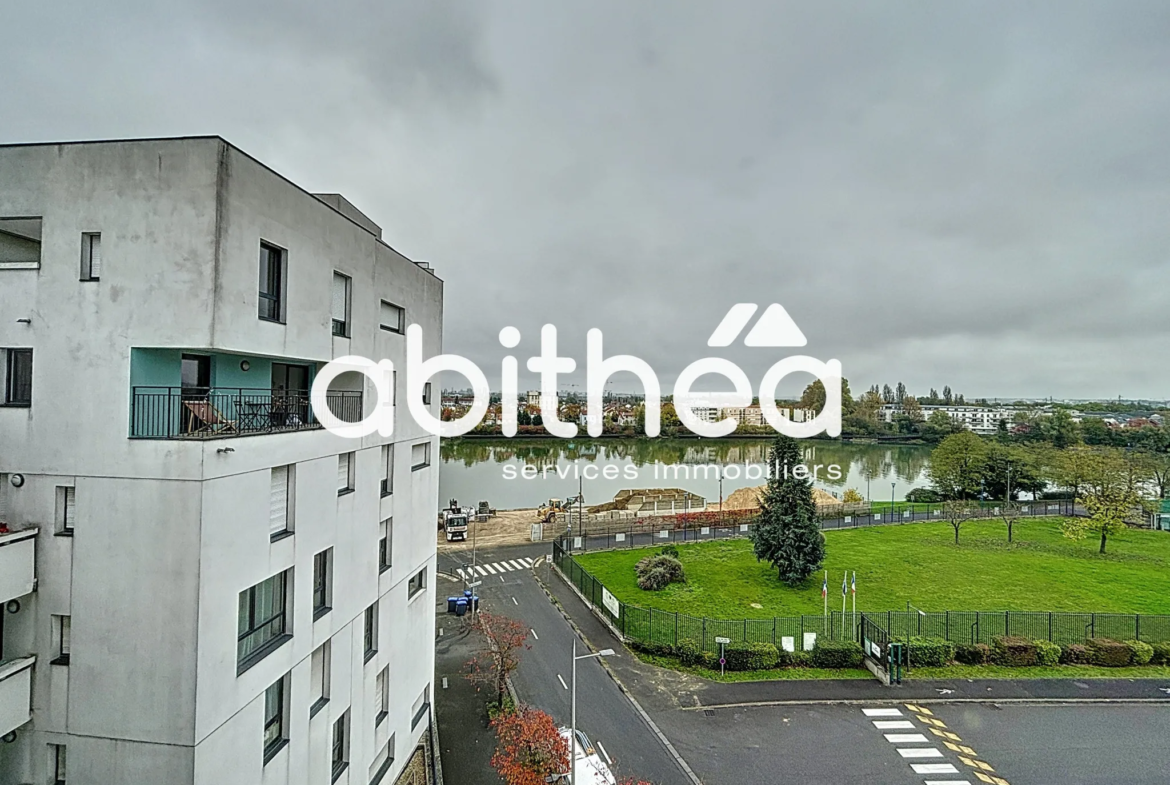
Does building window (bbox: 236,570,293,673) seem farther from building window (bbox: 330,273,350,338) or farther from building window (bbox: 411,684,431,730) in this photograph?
building window (bbox: 411,684,431,730)

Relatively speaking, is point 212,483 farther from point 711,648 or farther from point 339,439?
point 711,648

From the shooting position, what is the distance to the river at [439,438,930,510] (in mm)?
63125

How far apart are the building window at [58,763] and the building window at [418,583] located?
7.34m

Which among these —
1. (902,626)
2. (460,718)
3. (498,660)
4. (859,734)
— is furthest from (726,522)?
(460,718)

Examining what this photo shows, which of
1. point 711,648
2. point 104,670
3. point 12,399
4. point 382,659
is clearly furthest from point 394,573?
point 711,648

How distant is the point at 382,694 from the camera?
1332 cm

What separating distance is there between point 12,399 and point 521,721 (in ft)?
37.2

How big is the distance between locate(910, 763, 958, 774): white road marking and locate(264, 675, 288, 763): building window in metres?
14.1

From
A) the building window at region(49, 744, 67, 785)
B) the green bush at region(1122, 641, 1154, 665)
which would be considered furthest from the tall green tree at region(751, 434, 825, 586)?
the building window at region(49, 744, 67, 785)

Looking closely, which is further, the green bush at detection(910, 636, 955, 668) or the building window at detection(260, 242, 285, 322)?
the green bush at detection(910, 636, 955, 668)

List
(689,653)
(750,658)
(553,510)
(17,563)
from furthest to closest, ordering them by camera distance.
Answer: (553,510) < (689,653) < (750,658) < (17,563)

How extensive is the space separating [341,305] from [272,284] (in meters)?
2.14

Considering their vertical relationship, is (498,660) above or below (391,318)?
below

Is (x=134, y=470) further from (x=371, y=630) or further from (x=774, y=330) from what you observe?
(x=774, y=330)
